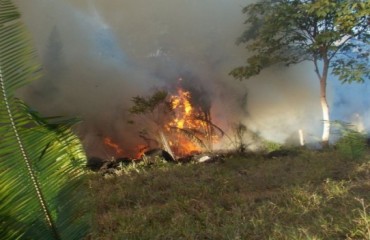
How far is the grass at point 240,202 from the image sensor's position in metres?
4.33

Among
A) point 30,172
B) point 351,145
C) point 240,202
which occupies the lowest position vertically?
point 351,145

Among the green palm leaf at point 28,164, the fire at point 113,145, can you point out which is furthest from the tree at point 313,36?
the green palm leaf at point 28,164

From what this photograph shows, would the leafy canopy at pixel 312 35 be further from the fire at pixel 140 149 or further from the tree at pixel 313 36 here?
the fire at pixel 140 149

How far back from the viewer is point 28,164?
7.35ft

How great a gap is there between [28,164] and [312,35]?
1193 centimetres

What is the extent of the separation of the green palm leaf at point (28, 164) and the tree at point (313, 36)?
9896mm

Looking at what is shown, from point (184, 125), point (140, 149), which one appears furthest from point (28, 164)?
point (140, 149)

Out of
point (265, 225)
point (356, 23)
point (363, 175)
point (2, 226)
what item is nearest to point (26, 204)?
point (2, 226)

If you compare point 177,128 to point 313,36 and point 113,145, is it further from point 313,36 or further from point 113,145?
point 313,36

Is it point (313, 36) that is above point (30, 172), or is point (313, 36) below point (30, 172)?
above

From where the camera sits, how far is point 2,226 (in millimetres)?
2197

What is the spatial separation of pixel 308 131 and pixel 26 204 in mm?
16266

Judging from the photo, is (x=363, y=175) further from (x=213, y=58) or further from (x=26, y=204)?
(x=213, y=58)

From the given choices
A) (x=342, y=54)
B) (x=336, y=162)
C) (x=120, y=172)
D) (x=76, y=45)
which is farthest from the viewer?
(x=76, y=45)
